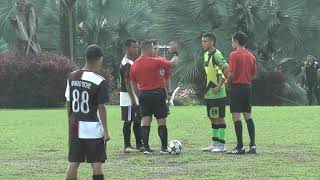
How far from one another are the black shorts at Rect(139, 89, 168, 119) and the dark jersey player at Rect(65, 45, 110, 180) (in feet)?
13.0

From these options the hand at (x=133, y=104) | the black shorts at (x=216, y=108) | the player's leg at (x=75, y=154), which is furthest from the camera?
the black shorts at (x=216, y=108)

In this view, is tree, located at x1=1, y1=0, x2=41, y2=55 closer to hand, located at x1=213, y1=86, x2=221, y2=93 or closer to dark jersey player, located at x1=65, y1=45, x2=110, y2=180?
hand, located at x1=213, y1=86, x2=221, y2=93

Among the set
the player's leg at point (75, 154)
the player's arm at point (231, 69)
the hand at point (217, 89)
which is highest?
the player's arm at point (231, 69)

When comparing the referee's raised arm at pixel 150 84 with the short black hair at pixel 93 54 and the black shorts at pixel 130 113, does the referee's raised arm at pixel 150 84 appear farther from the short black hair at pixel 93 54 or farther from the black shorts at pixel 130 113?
the short black hair at pixel 93 54

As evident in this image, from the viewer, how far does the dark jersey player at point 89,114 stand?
786 cm

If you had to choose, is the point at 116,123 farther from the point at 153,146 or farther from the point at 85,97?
the point at 85,97

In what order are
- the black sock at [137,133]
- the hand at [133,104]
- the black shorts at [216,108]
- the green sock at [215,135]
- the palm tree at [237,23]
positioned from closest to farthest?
the hand at [133,104], the black shorts at [216,108], the green sock at [215,135], the black sock at [137,133], the palm tree at [237,23]

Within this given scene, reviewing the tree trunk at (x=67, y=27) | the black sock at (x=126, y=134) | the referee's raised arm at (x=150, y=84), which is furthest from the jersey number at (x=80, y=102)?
the tree trunk at (x=67, y=27)

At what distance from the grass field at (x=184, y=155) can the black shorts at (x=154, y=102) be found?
27.0 inches

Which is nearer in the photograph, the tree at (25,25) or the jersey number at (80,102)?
the jersey number at (80,102)

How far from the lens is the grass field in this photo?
32.7 feet

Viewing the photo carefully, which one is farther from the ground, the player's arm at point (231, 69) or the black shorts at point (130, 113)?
the player's arm at point (231, 69)

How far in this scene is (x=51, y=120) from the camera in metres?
19.7

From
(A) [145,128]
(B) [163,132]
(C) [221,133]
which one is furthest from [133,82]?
(C) [221,133]
